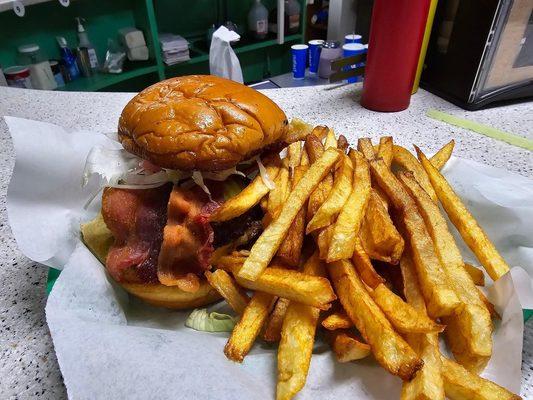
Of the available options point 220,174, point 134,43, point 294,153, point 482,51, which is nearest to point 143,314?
point 220,174

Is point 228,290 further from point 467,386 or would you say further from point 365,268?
point 467,386

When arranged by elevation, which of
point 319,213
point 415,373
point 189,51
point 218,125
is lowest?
point 189,51

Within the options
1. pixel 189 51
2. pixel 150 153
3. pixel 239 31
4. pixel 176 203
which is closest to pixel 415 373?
pixel 176 203

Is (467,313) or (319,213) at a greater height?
(319,213)

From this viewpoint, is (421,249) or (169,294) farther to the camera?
(169,294)

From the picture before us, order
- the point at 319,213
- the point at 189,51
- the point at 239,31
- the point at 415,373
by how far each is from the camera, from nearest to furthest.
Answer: the point at 415,373 → the point at 319,213 → the point at 189,51 → the point at 239,31

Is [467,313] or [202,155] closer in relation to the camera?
[467,313]

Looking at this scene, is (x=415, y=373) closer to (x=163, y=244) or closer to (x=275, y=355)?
(x=275, y=355)
